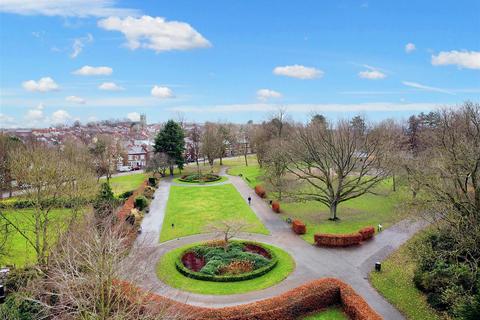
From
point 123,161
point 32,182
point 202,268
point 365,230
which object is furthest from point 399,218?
point 123,161

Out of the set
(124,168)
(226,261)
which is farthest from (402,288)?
(124,168)

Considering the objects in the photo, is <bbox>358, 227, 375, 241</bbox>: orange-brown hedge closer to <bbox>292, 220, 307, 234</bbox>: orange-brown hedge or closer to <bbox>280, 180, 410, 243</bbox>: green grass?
<bbox>280, 180, 410, 243</bbox>: green grass

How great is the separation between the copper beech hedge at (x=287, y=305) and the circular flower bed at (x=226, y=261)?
16.2 feet

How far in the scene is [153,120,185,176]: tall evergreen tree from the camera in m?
64.5

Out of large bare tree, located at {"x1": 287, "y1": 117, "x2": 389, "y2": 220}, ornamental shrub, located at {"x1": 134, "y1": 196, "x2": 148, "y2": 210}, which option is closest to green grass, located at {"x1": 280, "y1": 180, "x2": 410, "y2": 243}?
large bare tree, located at {"x1": 287, "y1": 117, "x2": 389, "y2": 220}

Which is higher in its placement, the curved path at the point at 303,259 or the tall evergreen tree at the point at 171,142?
the tall evergreen tree at the point at 171,142

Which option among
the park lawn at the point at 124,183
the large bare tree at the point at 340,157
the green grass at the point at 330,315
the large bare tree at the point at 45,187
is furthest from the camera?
the park lawn at the point at 124,183

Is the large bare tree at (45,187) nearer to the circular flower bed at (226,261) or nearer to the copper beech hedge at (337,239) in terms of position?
the circular flower bed at (226,261)

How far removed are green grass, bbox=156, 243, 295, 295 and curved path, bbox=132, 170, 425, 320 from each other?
43 centimetres

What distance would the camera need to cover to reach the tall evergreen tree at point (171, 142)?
64.5 metres

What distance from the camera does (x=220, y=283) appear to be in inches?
882

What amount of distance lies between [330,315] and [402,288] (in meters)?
5.73

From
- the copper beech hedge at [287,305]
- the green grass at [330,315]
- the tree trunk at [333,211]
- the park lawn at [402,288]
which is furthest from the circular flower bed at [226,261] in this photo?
the tree trunk at [333,211]

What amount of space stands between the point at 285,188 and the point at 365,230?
14.7m
